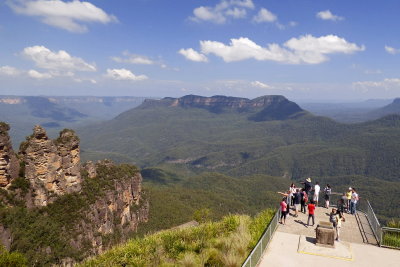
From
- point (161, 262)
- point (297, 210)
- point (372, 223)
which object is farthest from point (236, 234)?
point (372, 223)

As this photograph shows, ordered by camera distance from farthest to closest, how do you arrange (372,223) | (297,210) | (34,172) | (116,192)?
1. (116,192)
2. (34,172)
3. (297,210)
4. (372,223)

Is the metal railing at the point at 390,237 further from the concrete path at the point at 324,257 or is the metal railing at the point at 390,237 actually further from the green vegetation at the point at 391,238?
the concrete path at the point at 324,257

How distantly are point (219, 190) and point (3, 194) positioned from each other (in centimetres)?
15746

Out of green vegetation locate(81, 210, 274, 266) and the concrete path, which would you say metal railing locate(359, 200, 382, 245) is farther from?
green vegetation locate(81, 210, 274, 266)

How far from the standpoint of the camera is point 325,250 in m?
18.5

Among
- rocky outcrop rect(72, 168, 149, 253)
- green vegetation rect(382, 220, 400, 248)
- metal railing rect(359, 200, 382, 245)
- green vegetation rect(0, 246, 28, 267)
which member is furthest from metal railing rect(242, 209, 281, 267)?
rocky outcrop rect(72, 168, 149, 253)

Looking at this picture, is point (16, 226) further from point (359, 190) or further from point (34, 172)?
point (359, 190)

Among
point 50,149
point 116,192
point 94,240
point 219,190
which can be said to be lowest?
point 219,190

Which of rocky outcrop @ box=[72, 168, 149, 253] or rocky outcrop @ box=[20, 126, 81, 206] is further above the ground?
rocky outcrop @ box=[20, 126, 81, 206]

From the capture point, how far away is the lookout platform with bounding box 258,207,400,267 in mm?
17109

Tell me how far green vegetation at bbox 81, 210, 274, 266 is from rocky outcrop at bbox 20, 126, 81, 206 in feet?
132

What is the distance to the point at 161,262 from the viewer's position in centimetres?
1688

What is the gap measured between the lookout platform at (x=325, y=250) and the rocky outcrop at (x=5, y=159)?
43428mm

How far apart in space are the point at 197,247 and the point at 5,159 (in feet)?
134
